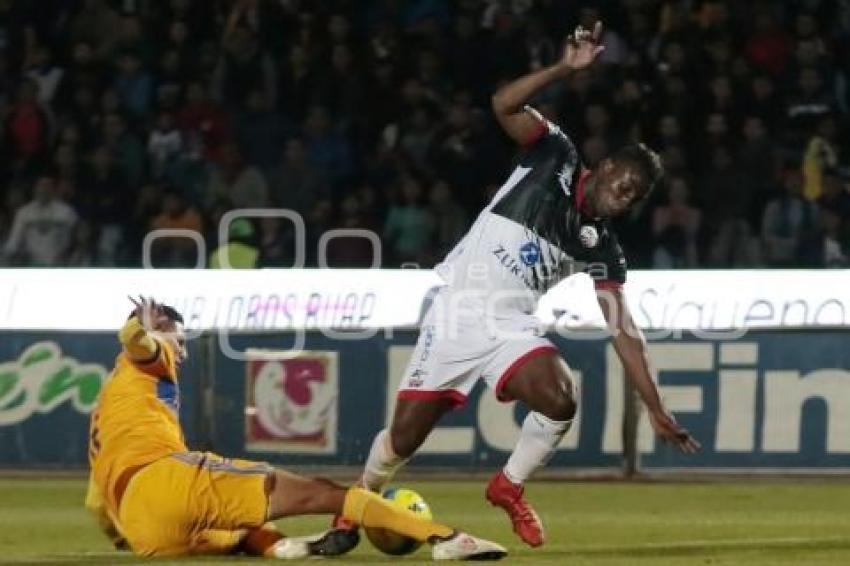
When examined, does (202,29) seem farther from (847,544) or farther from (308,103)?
(847,544)

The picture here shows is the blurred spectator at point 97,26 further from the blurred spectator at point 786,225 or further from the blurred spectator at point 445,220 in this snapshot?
the blurred spectator at point 786,225

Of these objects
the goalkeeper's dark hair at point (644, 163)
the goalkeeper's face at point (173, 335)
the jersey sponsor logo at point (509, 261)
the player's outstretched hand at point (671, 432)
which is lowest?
the player's outstretched hand at point (671, 432)

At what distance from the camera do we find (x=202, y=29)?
19.5 meters

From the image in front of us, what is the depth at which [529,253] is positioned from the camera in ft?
31.9

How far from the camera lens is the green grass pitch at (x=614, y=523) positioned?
9.58 m

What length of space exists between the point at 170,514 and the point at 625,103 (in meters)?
9.81

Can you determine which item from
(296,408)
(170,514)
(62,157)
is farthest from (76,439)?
(170,514)

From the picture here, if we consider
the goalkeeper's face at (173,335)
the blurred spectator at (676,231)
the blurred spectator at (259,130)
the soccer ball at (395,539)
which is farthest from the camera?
the blurred spectator at (259,130)

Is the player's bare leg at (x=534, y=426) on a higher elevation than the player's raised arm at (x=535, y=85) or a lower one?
lower

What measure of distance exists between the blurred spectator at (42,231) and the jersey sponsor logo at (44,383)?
9.45 feet

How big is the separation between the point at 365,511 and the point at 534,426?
1.21 metres

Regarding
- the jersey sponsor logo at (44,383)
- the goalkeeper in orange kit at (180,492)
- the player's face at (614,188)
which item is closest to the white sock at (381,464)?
the goalkeeper in orange kit at (180,492)

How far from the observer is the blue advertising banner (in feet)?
47.0

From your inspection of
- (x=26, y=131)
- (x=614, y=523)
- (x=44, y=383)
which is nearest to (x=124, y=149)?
(x=26, y=131)
